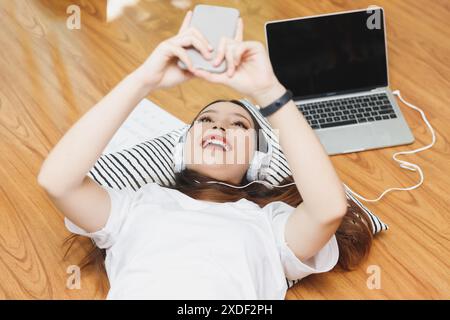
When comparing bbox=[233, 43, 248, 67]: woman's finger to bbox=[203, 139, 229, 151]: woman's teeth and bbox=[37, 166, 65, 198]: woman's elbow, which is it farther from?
bbox=[37, 166, 65, 198]: woman's elbow

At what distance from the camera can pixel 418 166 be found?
137 centimetres

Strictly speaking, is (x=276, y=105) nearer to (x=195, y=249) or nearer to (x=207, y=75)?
(x=207, y=75)

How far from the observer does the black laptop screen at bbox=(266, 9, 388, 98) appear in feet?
4.74

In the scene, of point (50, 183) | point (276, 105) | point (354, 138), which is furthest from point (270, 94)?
point (354, 138)


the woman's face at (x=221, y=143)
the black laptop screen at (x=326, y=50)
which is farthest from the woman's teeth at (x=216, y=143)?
the black laptop screen at (x=326, y=50)

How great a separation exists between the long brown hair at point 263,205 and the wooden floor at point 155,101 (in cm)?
3

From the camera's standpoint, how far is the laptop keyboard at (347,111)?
1438 mm

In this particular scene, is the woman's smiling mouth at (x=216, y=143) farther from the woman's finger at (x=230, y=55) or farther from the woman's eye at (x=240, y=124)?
the woman's finger at (x=230, y=55)

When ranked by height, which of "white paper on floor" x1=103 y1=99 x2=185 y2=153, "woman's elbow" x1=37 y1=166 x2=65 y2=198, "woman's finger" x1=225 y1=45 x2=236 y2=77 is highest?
"woman's finger" x1=225 y1=45 x2=236 y2=77

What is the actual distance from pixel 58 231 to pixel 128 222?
0.25 metres

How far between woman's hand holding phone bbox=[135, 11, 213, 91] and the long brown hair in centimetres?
22

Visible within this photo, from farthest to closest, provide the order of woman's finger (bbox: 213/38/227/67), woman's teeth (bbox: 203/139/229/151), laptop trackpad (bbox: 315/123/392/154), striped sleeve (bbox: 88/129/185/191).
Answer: laptop trackpad (bbox: 315/123/392/154), striped sleeve (bbox: 88/129/185/191), woman's teeth (bbox: 203/139/229/151), woman's finger (bbox: 213/38/227/67)

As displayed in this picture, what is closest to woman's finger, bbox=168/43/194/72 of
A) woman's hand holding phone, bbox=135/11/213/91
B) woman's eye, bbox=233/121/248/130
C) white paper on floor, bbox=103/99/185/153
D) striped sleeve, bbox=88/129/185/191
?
woman's hand holding phone, bbox=135/11/213/91
